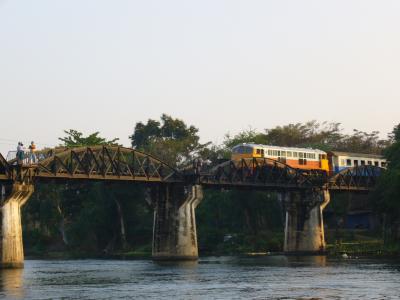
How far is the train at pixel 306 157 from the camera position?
129 metres

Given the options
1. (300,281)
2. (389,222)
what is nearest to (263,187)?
(389,222)

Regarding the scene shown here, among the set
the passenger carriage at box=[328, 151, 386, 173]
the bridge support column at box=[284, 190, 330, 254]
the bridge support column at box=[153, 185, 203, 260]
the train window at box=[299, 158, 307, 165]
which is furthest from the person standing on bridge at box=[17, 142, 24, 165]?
the passenger carriage at box=[328, 151, 386, 173]

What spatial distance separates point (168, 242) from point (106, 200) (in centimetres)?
4601

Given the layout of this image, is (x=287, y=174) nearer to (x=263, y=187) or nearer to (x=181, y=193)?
(x=263, y=187)

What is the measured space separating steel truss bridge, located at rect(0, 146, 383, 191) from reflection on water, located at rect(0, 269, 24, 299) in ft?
35.8

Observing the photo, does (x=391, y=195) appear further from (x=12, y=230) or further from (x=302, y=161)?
(x=12, y=230)

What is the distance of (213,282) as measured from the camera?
75000mm

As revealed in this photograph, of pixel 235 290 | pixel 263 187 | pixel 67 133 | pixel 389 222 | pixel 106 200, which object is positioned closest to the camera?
pixel 235 290

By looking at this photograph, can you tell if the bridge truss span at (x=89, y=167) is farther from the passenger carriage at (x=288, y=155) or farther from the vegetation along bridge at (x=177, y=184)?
the passenger carriage at (x=288, y=155)

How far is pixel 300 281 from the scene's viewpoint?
74.8 m

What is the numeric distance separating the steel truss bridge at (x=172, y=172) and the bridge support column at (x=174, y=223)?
2.10m

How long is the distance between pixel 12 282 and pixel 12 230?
17295 mm

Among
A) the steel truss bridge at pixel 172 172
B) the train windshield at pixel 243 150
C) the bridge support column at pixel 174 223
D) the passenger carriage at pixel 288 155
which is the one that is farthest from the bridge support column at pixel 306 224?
the bridge support column at pixel 174 223

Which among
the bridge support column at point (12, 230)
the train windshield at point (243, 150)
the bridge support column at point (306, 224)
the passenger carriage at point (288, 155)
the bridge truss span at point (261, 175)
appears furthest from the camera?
the bridge support column at point (306, 224)
